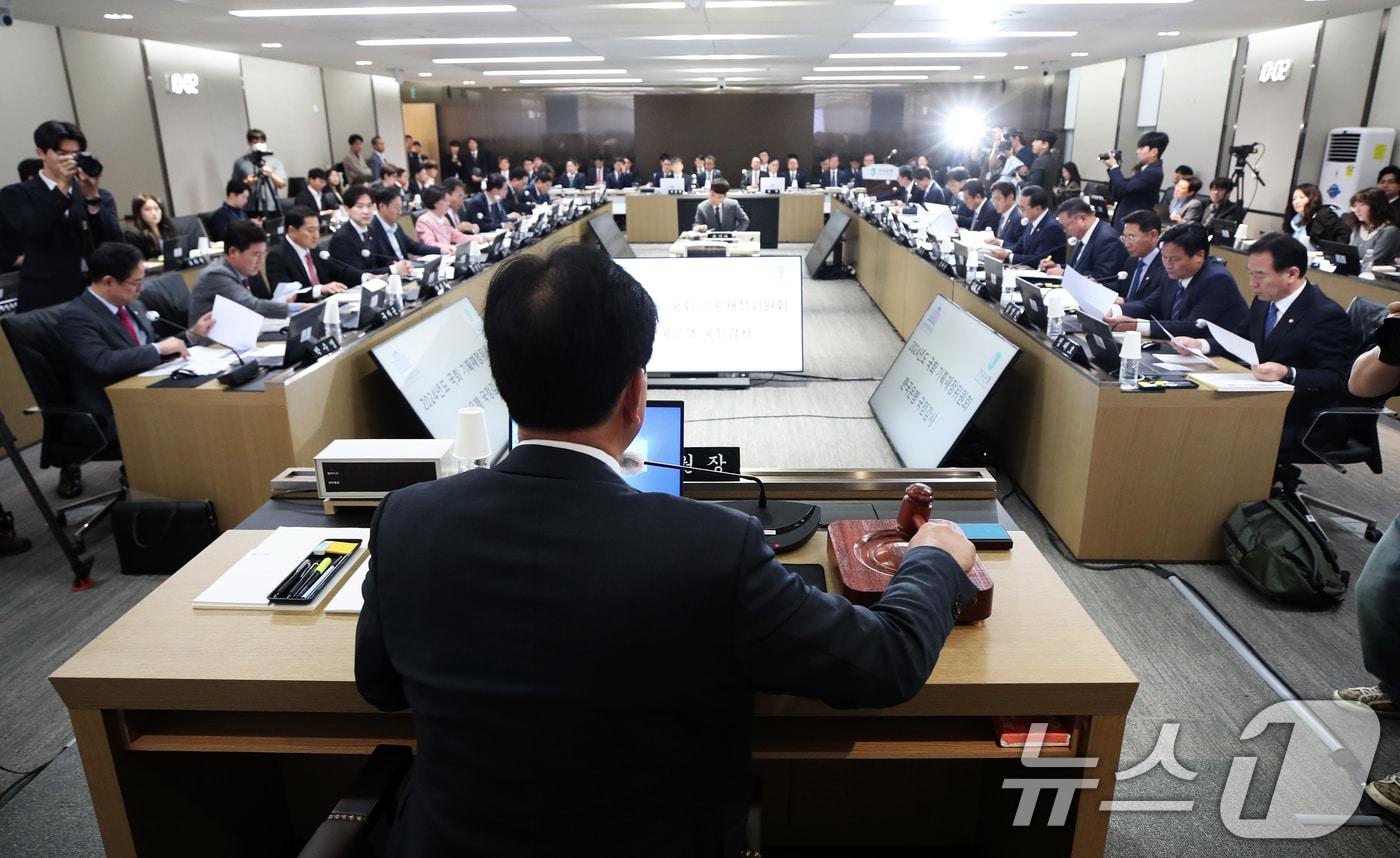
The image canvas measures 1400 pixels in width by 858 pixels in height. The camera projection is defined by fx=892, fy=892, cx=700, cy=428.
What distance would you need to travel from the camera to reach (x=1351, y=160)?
824 centimetres

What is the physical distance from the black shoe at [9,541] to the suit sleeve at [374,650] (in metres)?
3.25

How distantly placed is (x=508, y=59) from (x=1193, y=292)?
371 inches

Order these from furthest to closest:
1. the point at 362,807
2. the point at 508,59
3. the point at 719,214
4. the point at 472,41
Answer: the point at 508,59
the point at 719,214
the point at 472,41
the point at 362,807

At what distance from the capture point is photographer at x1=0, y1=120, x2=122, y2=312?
4527 millimetres

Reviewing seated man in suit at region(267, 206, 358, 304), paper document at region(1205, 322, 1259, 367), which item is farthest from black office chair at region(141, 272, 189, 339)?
paper document at region(1205, 322, 1259, 367)

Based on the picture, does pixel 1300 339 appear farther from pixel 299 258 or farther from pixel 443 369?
pixel 299 258

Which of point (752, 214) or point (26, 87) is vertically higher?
point (26, 87)

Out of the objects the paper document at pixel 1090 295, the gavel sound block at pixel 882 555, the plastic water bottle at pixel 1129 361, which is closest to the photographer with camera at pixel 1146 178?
the paper document at pixel 1090 295

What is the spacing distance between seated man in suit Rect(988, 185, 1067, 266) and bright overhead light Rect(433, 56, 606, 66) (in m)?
6.48

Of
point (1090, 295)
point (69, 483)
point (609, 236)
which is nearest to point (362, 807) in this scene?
point (1090, 295)

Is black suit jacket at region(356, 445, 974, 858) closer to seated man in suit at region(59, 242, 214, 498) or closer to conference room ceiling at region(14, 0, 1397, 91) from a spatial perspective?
seated man in suit at region(59, 242, 214, 498)

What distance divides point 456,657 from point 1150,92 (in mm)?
14458

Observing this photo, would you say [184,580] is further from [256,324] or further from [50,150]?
[50,150]

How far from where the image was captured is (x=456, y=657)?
0.97 metres
